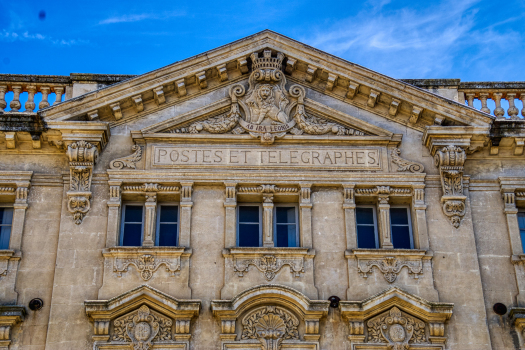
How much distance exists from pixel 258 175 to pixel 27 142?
18.0 feet

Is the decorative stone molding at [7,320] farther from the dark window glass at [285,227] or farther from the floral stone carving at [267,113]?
the dark window glass at [285,227]

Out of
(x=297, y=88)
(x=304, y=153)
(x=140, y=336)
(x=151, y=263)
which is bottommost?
(x=140, y=336)

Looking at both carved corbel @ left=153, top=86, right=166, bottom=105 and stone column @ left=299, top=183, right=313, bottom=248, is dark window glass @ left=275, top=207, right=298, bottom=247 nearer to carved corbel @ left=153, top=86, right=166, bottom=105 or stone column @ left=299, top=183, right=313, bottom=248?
stone column @ left=299, top=183, right=313, bottom=248

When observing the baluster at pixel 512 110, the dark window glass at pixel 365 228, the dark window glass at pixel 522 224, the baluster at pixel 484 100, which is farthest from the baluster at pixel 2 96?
the dark window glass at pixel 522 224

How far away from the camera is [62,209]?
18.9 m

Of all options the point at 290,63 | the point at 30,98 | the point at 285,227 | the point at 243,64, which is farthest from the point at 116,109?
the point at 285,227

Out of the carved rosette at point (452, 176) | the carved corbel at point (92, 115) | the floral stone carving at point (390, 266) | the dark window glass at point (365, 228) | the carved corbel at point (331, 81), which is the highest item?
the carved corbel at point (331, 81)

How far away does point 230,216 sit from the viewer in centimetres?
1889

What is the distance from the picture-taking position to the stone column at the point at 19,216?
1839 cm

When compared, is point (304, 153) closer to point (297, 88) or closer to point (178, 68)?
point (297, 88)

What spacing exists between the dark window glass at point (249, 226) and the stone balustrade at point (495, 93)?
604cm

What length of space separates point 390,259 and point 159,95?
6.75 metres

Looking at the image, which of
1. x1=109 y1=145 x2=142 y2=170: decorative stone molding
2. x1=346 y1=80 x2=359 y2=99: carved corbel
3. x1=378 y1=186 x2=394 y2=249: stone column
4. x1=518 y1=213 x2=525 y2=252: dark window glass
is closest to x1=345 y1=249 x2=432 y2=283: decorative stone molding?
x1=378 y1=186 x2=394 y2=249: stone column

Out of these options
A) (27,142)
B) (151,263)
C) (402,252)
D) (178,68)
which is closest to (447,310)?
(402,252)
